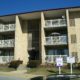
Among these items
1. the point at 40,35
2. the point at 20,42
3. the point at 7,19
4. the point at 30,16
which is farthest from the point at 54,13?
the point at 7,19

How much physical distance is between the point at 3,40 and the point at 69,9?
44.2ft

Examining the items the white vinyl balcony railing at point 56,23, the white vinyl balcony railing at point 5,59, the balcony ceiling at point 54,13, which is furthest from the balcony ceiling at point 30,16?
the white vinyl balcony railing at point 5,59

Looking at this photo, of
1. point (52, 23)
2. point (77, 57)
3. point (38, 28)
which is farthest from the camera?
point (38, 28)

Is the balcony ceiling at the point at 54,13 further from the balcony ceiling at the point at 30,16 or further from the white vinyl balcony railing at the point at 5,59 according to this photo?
the white vinyl balcony railing at the point at 5,59

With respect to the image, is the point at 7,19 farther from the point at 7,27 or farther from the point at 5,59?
the point at 5,59

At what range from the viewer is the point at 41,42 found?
36.6 meters

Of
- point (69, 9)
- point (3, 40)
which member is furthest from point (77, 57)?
point (3, 40)

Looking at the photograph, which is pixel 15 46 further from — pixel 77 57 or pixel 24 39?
pixel 77 57

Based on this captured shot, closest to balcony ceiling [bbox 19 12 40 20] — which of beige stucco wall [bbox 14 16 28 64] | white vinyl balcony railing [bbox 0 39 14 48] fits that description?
beige stucco wall [bbox 14 16 28 64]

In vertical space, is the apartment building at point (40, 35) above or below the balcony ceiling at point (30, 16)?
below

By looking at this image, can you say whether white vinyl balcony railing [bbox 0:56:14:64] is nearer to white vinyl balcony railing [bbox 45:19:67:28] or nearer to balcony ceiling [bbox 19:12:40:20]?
balcony ceiling [bbox 19:12:40:20]

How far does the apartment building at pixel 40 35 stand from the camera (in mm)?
35688

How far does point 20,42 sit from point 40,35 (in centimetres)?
380

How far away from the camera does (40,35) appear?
3903 cm
